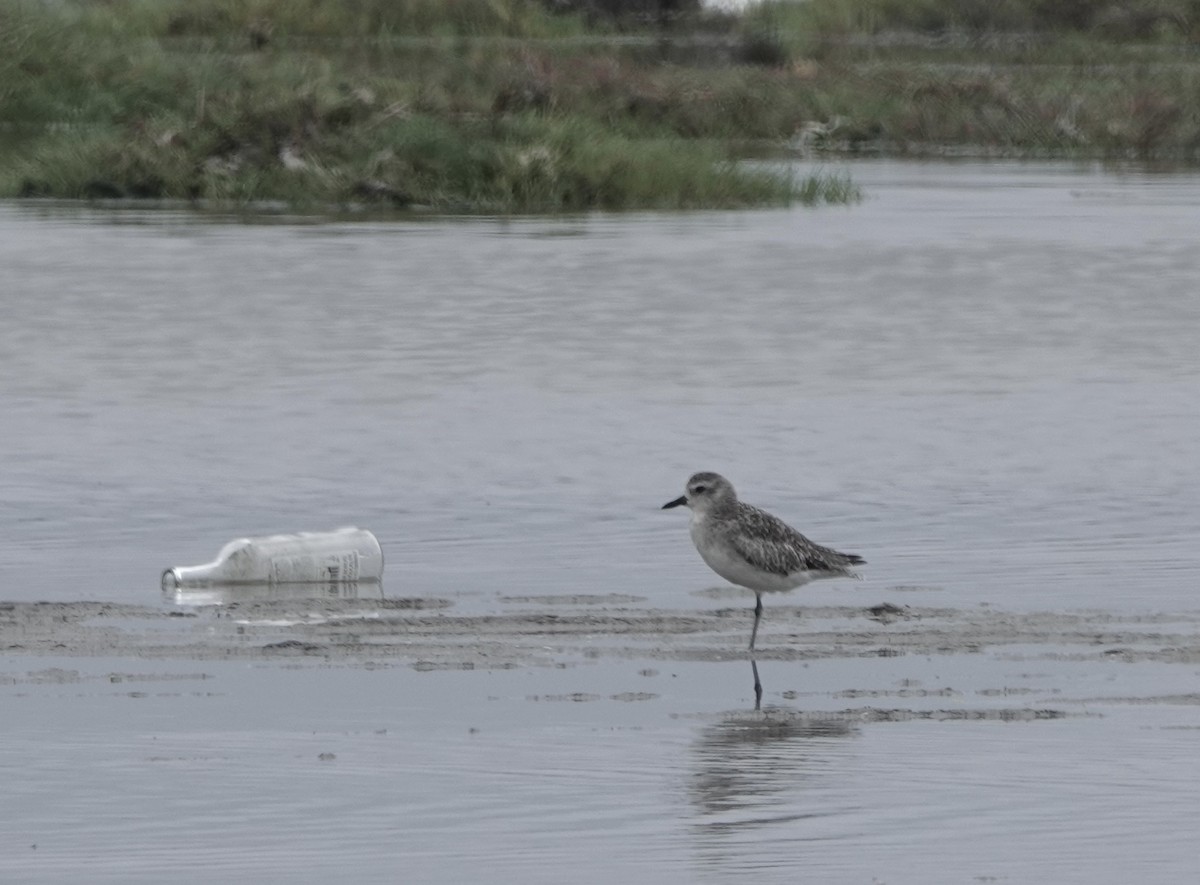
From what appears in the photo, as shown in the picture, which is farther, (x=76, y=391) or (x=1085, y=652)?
(x=76, y=391)

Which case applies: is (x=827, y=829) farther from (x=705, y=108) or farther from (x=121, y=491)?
(x=705, y=108)

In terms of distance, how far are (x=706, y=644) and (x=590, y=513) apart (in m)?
3.29

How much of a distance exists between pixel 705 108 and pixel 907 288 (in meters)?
29.4

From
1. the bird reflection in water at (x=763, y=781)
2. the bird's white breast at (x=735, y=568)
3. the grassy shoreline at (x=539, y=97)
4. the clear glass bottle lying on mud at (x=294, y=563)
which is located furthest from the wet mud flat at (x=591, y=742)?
the grassy shoreline at (x=539, y=97)

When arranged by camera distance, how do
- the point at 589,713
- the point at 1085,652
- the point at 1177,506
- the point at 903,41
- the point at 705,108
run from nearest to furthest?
the point at 589,713 < the point at 1085,652 < the point at 1177,506 < the point at 705,108 < the point at 903,41

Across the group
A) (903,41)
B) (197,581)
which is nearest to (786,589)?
(197,581)

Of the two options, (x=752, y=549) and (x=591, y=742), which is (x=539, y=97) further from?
(x=591, y=742)

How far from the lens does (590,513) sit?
46.3ft

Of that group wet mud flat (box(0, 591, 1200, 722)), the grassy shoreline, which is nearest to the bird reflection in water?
wet mud flat (box(0, 591, 1200, 722))

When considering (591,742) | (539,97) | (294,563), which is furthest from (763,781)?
(539,97)

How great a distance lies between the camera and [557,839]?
7.89m

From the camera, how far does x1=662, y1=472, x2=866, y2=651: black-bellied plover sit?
35.9 ft

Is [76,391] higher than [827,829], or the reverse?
[827,829]

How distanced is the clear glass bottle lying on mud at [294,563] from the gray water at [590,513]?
0.15 m
